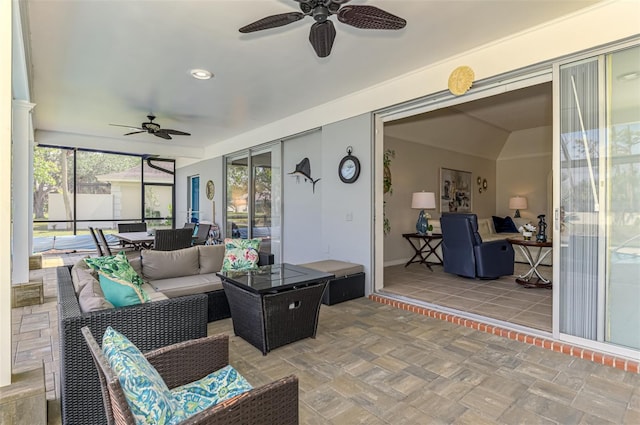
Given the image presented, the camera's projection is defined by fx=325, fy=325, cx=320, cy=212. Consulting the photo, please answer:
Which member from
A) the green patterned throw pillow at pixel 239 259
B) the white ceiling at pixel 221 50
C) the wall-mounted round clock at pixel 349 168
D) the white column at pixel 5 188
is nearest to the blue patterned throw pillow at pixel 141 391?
the white column at pixel 5 188

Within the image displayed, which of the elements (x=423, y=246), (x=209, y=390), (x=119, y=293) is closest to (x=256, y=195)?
(x=423, y=246)

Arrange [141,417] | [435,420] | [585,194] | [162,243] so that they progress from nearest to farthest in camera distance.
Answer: [141,417] < [435,420] < [585,194] < [162,243]

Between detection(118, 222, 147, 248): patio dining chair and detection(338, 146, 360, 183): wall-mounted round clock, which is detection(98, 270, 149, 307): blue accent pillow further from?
detection(118, 222, 147, 248): patio dining chair

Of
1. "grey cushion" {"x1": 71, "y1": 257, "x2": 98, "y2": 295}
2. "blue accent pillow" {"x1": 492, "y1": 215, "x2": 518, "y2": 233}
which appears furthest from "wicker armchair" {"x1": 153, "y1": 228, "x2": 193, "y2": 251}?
"blue accent pillow" {"x1": 492, "y1": 215, "x2": 518, "y2": 233}

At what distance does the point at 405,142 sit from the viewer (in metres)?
6.57

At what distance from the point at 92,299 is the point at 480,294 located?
13.7 ft

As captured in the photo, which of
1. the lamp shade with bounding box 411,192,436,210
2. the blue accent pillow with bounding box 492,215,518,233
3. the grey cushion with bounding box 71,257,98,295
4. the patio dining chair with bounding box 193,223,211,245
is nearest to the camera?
the grey cushion with bounding box 71,257,98,295

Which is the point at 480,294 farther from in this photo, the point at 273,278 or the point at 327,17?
the point at 327,17

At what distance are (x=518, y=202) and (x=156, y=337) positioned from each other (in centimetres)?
851

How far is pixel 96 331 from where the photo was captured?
1839mm

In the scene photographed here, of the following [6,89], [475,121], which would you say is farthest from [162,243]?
[475,121]

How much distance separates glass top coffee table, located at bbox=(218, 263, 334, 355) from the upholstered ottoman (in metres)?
0.91

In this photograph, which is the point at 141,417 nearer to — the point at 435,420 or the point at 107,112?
the point at 435,420

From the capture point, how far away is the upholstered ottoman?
403 cm
